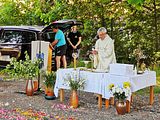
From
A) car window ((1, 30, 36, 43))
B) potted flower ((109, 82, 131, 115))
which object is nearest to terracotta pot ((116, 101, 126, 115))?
potted flower ((109, 82, 131, 115))

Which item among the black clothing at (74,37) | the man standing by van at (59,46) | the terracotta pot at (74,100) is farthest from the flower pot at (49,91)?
the black clothing at (74,37)

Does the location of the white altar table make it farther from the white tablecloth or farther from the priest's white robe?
the priest's white robe

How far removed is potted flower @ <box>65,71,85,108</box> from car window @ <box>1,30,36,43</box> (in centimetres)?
341

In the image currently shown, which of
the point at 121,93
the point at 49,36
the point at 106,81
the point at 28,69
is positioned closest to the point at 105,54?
the point at 106,81

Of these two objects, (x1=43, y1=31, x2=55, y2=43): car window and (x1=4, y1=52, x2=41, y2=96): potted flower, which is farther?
(x1=43, y1=31, x2=55, y2=43): car window

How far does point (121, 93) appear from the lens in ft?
20.1

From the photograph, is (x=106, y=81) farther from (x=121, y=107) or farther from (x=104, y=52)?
(x=104, y=52)

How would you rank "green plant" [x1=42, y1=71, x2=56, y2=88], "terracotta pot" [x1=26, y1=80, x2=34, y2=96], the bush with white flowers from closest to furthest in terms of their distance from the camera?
the bush with white flowers → "green plant" [x1=42, y1=71, x2=56, y2=88] → "terracotta pot" [x1=26, y1=80, x2=34, y2=96]

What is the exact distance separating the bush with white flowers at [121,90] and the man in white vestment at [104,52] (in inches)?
33.2

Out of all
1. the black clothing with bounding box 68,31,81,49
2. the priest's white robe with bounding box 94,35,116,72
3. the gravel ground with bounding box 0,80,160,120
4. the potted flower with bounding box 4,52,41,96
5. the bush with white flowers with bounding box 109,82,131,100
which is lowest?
the gravel ground with bounding box 0,80,160,120

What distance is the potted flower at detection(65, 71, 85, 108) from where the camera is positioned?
663 cm

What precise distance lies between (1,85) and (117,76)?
12.9 feet

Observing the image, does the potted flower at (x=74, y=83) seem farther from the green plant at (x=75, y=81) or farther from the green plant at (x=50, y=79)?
the green plant at (x=50, y=79)

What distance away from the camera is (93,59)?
7.21 meters
